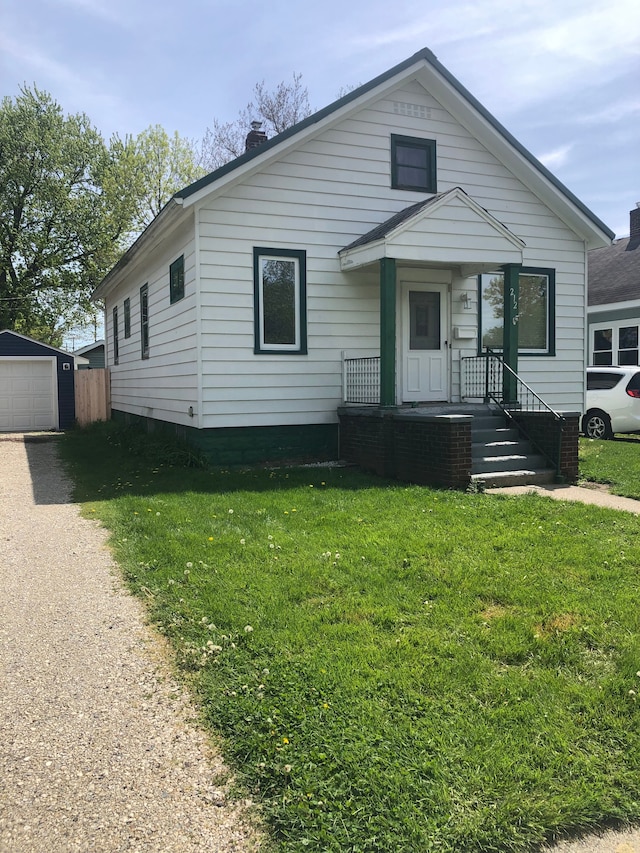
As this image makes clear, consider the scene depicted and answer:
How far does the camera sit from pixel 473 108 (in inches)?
475

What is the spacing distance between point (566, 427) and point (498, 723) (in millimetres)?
7036

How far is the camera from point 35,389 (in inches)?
873

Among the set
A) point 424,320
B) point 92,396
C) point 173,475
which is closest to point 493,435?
point 424,320

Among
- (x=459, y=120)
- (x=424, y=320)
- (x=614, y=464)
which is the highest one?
(x=459, y=120)

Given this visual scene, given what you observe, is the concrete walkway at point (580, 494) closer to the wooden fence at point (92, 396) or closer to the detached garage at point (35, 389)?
the wooden fence at point (92, 396)

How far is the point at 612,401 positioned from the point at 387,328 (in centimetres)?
745

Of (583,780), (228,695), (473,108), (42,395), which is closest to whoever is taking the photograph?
(583,780)

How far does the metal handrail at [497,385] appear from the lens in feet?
36.1

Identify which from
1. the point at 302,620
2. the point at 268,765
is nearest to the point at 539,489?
the point at 302,620

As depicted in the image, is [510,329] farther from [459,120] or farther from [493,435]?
[459,120]

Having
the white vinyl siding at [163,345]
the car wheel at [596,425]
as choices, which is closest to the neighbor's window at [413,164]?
the white vinyl siding at [163,345]

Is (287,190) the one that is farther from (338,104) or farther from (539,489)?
(539,489)

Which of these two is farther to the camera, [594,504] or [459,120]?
[459,120]

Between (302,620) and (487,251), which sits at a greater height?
(487,251)
